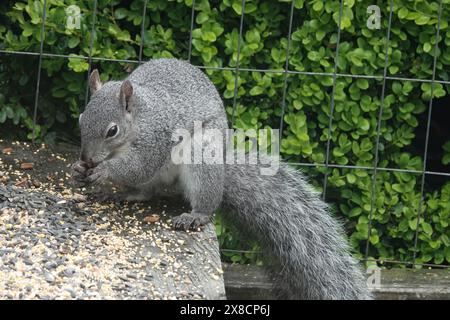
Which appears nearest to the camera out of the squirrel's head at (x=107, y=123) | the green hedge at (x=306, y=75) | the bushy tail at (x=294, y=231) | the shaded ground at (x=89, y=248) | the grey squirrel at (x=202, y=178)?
the shaded ground at (x=89, y=248)

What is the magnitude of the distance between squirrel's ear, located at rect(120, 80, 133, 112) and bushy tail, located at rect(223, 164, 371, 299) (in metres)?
0.60

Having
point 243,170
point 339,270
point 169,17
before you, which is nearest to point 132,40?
point 169,17

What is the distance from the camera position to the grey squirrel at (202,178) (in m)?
3.88

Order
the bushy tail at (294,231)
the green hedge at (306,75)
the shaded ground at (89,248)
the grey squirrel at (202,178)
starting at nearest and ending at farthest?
1. the shaded ground at (89,248)
2. the grey squirrel at (202,178)
3. the bushy tail at (294,231)
4. the green hedge at (306,75)

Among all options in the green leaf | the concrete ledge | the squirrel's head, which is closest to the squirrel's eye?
the squirrel's head

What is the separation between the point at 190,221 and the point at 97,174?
46 cm

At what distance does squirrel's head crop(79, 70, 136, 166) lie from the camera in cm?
378

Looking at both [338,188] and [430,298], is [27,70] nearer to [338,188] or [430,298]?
[338,188]

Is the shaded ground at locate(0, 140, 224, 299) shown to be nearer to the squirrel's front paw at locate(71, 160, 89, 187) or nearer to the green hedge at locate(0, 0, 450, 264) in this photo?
the squirrel's front paw at locate(71, 160, 89, 187)

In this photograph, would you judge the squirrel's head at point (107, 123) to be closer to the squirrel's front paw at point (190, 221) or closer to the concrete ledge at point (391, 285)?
the squirrel's front paw at point (190, 221)

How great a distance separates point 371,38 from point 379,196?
85cm

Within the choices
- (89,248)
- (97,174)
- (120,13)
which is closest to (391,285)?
(97,174)

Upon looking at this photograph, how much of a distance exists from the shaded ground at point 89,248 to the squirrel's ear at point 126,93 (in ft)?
1.67

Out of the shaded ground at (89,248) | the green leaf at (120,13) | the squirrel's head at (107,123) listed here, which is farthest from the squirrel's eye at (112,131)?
the green leaf at (120,13)
